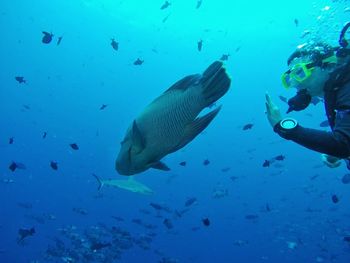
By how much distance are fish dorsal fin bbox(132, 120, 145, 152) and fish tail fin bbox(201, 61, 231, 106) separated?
1.13ft

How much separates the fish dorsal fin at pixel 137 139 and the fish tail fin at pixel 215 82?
13.6 inches

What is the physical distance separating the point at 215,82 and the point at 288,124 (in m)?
1.69

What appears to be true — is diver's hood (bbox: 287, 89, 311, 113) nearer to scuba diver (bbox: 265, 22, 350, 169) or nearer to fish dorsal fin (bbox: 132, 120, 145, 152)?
scuba diver (bbox: 265, 22, 350, 169)

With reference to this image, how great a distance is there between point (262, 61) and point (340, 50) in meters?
45.7

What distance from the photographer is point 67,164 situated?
221 ft

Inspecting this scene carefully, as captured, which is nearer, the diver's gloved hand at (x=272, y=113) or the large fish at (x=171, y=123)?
the large fish at (x=171, y=123)

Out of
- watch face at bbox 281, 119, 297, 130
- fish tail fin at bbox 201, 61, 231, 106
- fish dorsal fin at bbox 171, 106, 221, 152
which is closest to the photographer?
fish tail fin at bbox 201, 61, 231, 106

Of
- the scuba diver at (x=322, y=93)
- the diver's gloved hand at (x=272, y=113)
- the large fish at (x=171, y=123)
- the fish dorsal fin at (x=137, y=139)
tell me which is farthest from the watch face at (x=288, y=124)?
the fish dorsal fin at (x=137, y=139)

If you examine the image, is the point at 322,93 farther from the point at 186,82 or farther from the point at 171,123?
the point at 171,123

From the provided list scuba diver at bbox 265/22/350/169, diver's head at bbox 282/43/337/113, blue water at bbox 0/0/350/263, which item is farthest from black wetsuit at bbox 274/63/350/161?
blue water at bbox 0/0/350/263

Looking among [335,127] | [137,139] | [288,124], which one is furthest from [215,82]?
[288,124]

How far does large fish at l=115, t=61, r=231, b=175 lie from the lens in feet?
5.54

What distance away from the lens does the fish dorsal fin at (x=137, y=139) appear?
171cm

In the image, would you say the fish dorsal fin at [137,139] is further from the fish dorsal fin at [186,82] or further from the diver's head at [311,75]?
the diver's head at [311,75]
